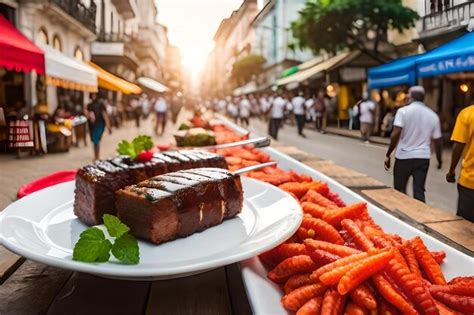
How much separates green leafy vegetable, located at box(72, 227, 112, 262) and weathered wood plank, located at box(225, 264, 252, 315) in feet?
1.09

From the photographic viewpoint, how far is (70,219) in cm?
138

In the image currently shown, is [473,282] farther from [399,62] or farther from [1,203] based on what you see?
[1,203]

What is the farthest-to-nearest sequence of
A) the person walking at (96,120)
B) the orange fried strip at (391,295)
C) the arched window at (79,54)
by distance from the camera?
the arched window at (79,54) < the person walking at (96,120) < the orange fried strip at (391,295)

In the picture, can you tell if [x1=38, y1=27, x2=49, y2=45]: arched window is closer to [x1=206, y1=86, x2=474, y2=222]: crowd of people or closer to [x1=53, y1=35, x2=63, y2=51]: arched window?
[x1=53, y1=35, x2=63, y2=51]: arched window

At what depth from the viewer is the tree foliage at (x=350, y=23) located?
53.5 inches

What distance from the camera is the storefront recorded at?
1.41m

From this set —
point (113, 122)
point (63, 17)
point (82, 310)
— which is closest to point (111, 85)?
point (113, 122)

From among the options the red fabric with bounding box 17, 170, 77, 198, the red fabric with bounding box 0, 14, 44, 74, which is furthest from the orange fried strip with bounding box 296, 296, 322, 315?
the red fabric with bounding box 0, 14, 44, 74

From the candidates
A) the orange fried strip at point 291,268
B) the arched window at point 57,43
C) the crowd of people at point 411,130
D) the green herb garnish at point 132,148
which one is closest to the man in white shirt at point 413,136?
the crowd of people at point 411,130

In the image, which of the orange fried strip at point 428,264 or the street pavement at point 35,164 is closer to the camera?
the orange fried strip at point 428,264

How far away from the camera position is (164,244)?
3.83 ft

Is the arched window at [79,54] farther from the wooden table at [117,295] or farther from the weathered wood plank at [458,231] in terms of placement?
the weathered wood plank at [458,231]

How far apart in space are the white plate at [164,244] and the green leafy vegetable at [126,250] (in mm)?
15

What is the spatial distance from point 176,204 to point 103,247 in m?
0.30
